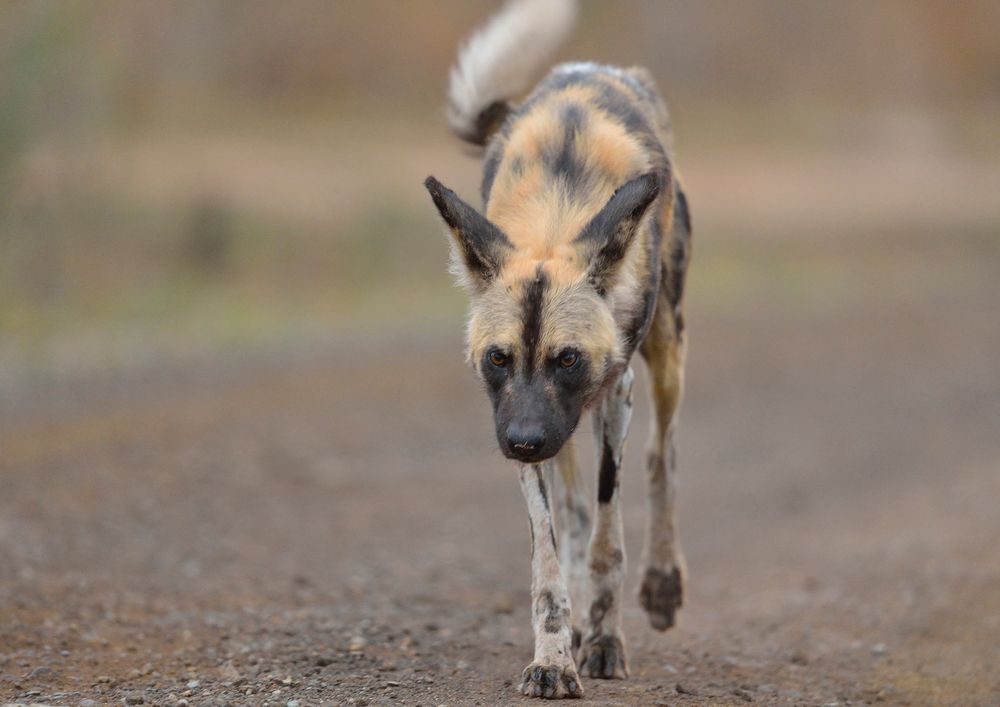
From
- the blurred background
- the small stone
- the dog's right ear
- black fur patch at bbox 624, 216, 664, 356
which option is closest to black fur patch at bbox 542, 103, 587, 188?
black fur patch at bbox 624, 216, 664, 356

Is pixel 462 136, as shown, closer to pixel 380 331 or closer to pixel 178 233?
pixel 380 331

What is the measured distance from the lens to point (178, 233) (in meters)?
17.4

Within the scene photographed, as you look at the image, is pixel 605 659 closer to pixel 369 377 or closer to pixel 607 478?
pixel 607 478

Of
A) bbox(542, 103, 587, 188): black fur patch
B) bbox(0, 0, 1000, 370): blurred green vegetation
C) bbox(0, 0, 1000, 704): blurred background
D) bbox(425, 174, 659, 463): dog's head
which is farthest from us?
bbox(0, 0, 1000, 370): blurred green vegetation

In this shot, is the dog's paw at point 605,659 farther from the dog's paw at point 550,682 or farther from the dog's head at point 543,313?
the dog's head at point 543,313

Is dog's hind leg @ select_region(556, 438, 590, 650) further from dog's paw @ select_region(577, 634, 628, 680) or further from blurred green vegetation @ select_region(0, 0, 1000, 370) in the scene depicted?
blurred green vegetation @ select_region(0, 0, 1000, 370)

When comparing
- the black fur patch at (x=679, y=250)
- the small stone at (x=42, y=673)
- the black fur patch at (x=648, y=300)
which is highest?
the black fur patch at (x=679, y=250)

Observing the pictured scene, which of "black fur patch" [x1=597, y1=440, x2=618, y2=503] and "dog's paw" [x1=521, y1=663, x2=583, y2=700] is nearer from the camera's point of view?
"dog's paw" [x1=521, y1=663, x2=583, y2=700]

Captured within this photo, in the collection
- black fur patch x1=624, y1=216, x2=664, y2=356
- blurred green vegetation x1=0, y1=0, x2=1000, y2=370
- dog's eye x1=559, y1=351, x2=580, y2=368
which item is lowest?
dog's eye x1=559, y1=351, x2=580, y2=368

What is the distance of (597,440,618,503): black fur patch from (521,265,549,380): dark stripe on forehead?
84cm

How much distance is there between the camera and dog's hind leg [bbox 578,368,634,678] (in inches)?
206

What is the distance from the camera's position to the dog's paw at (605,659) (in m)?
5.22

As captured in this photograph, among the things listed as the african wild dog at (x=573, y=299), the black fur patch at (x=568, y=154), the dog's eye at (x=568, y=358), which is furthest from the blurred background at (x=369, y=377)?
the black fur patch at (x=568, y=154)

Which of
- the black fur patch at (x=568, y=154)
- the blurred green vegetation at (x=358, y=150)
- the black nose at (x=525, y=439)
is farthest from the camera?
the blurred green vegetation at (x=358, y=150)
